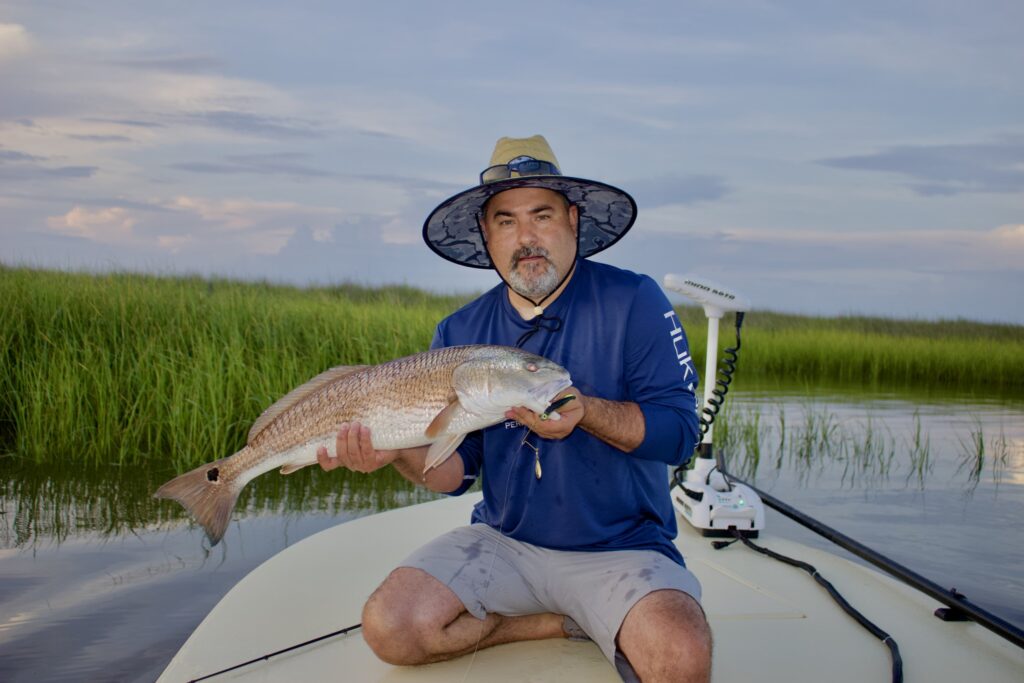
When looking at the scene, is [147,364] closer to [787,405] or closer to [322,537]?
[322,537]

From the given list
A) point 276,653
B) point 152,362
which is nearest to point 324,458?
point 276,653

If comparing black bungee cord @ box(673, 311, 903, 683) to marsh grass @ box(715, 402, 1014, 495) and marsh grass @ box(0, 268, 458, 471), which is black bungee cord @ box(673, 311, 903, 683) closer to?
marsh grass @ box(715, 402, 1014, 495)

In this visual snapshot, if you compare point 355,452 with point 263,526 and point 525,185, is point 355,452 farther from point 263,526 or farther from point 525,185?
point 263,526

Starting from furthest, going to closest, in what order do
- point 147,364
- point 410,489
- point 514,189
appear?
point 147,364, point 410,489, point 514,189

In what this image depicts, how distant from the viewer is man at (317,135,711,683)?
280 cm

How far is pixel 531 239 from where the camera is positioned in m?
3.15

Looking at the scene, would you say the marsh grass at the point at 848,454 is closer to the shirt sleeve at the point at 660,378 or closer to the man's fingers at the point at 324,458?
the shirt sleeve at the point at 660,378

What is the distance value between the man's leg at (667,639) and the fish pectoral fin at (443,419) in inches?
34.2

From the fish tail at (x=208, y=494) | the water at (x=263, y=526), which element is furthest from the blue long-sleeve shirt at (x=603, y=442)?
the water at (x=263, y=526)

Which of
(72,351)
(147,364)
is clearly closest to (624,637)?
(147,364)

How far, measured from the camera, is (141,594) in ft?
15.2

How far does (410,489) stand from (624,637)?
4.57 m

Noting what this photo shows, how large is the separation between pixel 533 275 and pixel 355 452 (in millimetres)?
926

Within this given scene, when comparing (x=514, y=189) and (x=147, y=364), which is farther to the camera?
(x=147, y=364)
